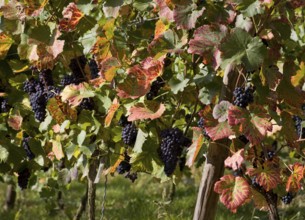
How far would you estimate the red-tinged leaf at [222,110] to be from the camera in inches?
88.0

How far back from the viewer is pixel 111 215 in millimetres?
5977

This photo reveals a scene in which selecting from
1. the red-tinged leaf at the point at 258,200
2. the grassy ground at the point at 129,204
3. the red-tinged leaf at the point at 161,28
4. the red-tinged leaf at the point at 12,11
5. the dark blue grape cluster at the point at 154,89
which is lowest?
the grassy ground at the point at 129,204

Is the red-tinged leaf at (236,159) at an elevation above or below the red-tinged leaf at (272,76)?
below

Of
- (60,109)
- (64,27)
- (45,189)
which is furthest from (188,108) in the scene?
(45,189)

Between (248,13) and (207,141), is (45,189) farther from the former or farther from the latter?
(248,13)

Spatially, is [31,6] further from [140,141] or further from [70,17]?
[140,141]

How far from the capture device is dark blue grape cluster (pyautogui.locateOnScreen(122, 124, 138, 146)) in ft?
9.58

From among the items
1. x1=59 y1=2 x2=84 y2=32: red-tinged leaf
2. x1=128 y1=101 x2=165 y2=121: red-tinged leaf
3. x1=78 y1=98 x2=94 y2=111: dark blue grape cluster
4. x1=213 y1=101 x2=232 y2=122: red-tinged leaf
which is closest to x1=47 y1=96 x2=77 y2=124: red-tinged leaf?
x1=78 y1=98 x2=94 y2=111: dark blue grape cluster

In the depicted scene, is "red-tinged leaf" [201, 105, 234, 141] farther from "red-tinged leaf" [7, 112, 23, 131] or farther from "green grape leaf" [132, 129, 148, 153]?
"red-tinged leaf" [7, 112, 23, 131]

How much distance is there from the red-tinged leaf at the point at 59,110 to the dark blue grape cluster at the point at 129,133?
12.8 inches

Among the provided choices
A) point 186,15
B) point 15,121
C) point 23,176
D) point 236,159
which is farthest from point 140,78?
point 23,176

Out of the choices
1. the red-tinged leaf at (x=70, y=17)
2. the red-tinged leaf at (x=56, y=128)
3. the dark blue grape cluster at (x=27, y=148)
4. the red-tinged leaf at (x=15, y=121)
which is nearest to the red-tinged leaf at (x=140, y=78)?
the red-tinged leaf at (x=70, y=17)

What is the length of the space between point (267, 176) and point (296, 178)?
0.22 m

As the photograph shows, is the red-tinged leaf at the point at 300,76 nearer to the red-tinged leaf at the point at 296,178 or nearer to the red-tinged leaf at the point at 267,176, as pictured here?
the red-tinged leaf at the point at 296,178
